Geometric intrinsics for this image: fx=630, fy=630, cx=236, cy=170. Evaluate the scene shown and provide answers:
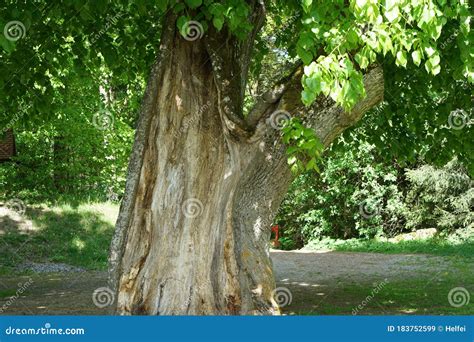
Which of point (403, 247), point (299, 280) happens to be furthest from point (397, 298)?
point (403, 247)

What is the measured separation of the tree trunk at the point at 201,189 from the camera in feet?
21.6

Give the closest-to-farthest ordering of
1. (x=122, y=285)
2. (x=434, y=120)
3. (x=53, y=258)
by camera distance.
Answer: (x=122, y=285), (x=434, y=120), (x=53, y=258)

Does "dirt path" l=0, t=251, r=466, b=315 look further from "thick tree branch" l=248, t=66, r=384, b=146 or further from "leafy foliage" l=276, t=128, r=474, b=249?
"thick tree branch" l=248, t=66, r=384, b=146

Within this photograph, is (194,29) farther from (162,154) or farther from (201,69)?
(162,154)

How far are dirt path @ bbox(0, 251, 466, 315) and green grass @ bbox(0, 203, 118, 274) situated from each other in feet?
4.96

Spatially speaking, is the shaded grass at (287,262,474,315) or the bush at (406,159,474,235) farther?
the bush at (406,159,474,235)

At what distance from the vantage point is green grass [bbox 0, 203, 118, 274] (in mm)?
16891

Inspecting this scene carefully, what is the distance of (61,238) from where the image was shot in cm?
1809

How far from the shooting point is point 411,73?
1009cm

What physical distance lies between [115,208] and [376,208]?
9099 millimetres

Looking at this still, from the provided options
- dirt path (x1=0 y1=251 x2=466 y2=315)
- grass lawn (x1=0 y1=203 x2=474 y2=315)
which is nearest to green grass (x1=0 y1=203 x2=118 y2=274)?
grass lawn (x1=0 y1=203 x2=474 y2=315)

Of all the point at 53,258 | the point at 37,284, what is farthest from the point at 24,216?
the point at 37,284

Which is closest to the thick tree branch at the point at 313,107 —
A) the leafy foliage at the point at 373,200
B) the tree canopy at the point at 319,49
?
the tree canopy at the point at 319,49

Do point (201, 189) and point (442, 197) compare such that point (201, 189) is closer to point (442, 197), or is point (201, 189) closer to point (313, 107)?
point (313, 107)
